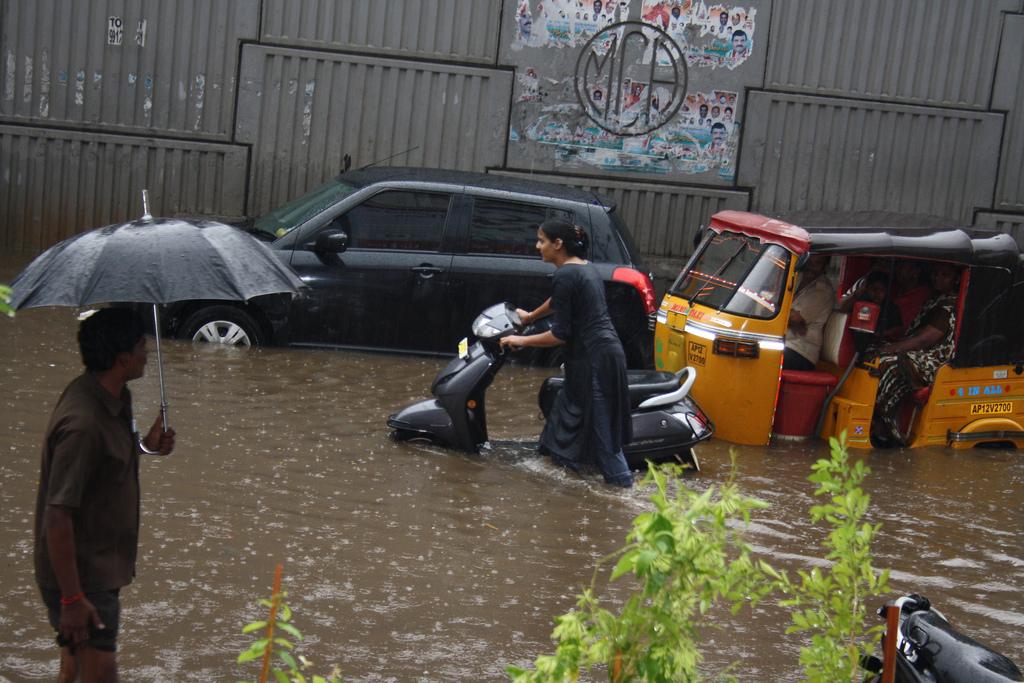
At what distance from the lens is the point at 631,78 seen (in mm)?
14414

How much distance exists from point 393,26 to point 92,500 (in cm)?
1080

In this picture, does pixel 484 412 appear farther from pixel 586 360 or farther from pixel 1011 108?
pixel 1011 108

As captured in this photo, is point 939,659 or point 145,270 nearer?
point 939,659

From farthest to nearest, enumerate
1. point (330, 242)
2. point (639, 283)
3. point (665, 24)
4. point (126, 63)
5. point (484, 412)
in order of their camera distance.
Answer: point (665, 24), point (126, 63), point (639, 283), point (330, 242), point (484, 412)

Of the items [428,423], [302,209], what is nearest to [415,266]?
[302,209]

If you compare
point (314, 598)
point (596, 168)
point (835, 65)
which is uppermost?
point (835, 65)

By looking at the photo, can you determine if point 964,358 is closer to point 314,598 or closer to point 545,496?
point 545,496

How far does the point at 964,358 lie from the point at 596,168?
613 cm

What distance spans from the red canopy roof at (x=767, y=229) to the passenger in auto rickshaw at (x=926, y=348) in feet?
3.56

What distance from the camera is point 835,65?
14.6m

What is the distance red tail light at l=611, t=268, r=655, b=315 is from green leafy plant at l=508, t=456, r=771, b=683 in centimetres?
740

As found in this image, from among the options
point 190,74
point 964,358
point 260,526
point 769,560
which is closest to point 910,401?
point 964,358

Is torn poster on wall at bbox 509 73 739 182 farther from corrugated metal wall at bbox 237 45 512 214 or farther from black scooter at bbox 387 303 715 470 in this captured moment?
black scooter at bbox 387 303 715 470

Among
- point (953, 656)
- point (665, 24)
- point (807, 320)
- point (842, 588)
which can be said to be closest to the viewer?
point (842, 588)
